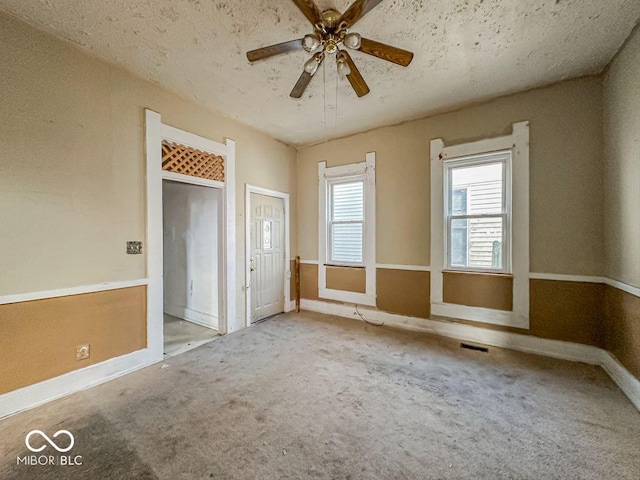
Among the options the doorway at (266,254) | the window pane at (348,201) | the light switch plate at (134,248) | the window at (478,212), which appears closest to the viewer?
the light switch plate at (134,248)

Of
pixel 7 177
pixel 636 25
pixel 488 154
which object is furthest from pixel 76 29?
pixel 636 25

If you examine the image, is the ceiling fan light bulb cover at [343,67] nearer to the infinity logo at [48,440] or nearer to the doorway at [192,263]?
the doorway at [192,263]

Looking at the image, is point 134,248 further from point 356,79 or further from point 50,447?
point 356,79

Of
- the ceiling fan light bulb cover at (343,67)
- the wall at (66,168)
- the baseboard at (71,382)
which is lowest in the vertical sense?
the baseboard at (71,382)

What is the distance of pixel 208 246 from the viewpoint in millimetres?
3748

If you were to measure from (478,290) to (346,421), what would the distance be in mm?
2279

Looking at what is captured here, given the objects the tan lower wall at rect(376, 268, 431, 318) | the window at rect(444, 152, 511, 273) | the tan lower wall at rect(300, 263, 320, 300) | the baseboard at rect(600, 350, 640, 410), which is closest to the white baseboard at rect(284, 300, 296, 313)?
the tan lower wall at rect(300, 263, 320, 300)

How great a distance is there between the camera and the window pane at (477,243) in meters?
3.05

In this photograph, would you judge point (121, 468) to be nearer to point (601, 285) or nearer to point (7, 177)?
point (7, 177)

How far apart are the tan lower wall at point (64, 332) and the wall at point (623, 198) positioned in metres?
4.34

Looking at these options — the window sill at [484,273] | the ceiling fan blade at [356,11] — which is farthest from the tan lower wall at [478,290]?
the ceiling fan blade at [356,11]

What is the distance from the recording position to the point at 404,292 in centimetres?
362

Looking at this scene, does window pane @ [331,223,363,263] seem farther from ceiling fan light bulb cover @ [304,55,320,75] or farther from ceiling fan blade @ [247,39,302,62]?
ceiling fan blade @ [247,39,302,62]

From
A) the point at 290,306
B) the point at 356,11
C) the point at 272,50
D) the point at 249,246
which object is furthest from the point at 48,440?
the point at 356,11
